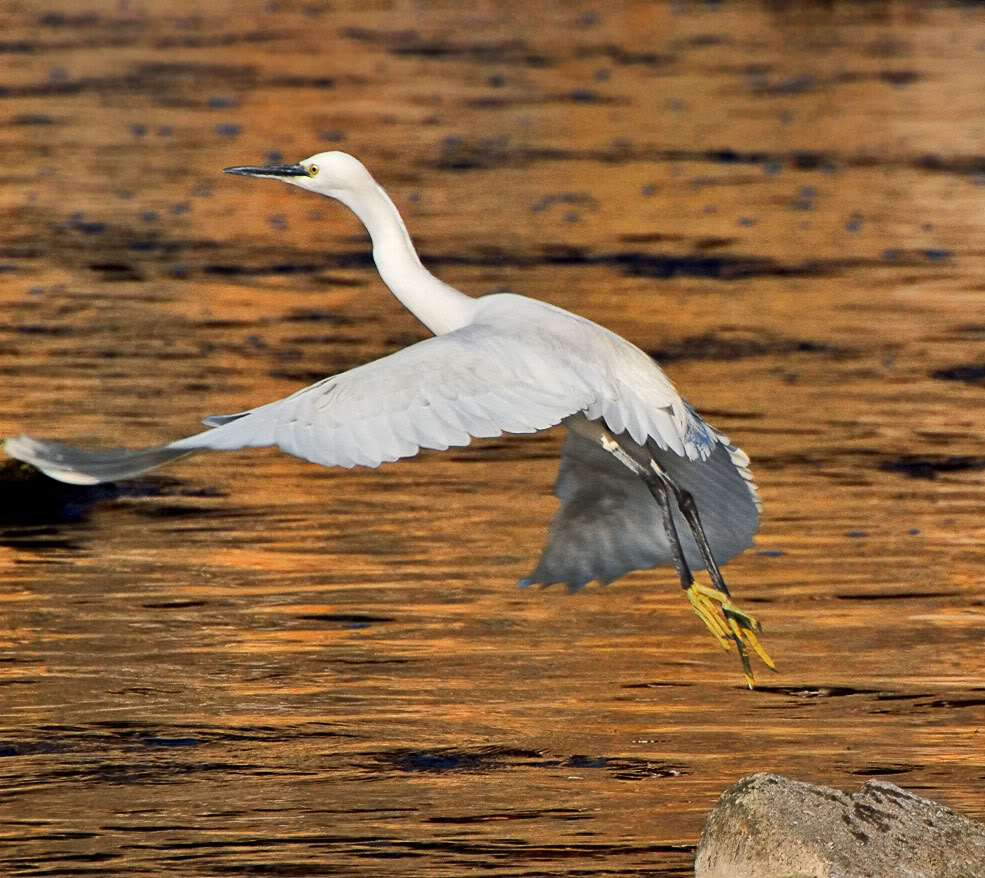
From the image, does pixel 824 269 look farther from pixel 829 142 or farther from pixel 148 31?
pixel 148 31

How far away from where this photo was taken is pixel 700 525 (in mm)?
9438

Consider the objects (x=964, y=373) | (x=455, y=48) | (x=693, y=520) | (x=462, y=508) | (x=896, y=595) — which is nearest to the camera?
(x=693, y=520)

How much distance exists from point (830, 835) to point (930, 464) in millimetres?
6712

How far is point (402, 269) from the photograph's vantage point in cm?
977

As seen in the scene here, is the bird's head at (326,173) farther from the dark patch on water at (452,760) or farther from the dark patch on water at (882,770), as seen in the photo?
the dark patch on water at (882,770)

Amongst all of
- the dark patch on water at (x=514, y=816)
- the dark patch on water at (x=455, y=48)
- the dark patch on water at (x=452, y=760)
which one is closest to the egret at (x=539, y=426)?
the dark patch on water at (x=452, y=760)

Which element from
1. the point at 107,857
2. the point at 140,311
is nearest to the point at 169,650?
the point at 107,857

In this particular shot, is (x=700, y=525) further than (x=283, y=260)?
No

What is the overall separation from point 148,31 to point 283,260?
2060 centimetres

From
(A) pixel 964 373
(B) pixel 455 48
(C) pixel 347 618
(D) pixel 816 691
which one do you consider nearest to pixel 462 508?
(C) pixel 347 618

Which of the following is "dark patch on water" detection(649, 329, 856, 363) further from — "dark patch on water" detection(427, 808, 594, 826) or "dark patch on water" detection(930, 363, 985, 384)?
"dark patch on water" detection(427, 808, 594, 826)

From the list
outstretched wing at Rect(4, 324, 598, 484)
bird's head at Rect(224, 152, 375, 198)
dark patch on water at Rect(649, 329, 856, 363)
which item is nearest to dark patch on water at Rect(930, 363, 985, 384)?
dark patch on water at Rect(649, 329, 856, 363)

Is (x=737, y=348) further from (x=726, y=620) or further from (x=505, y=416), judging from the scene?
(x=505, y=416)

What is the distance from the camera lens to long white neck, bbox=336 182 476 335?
9688 millimetres
